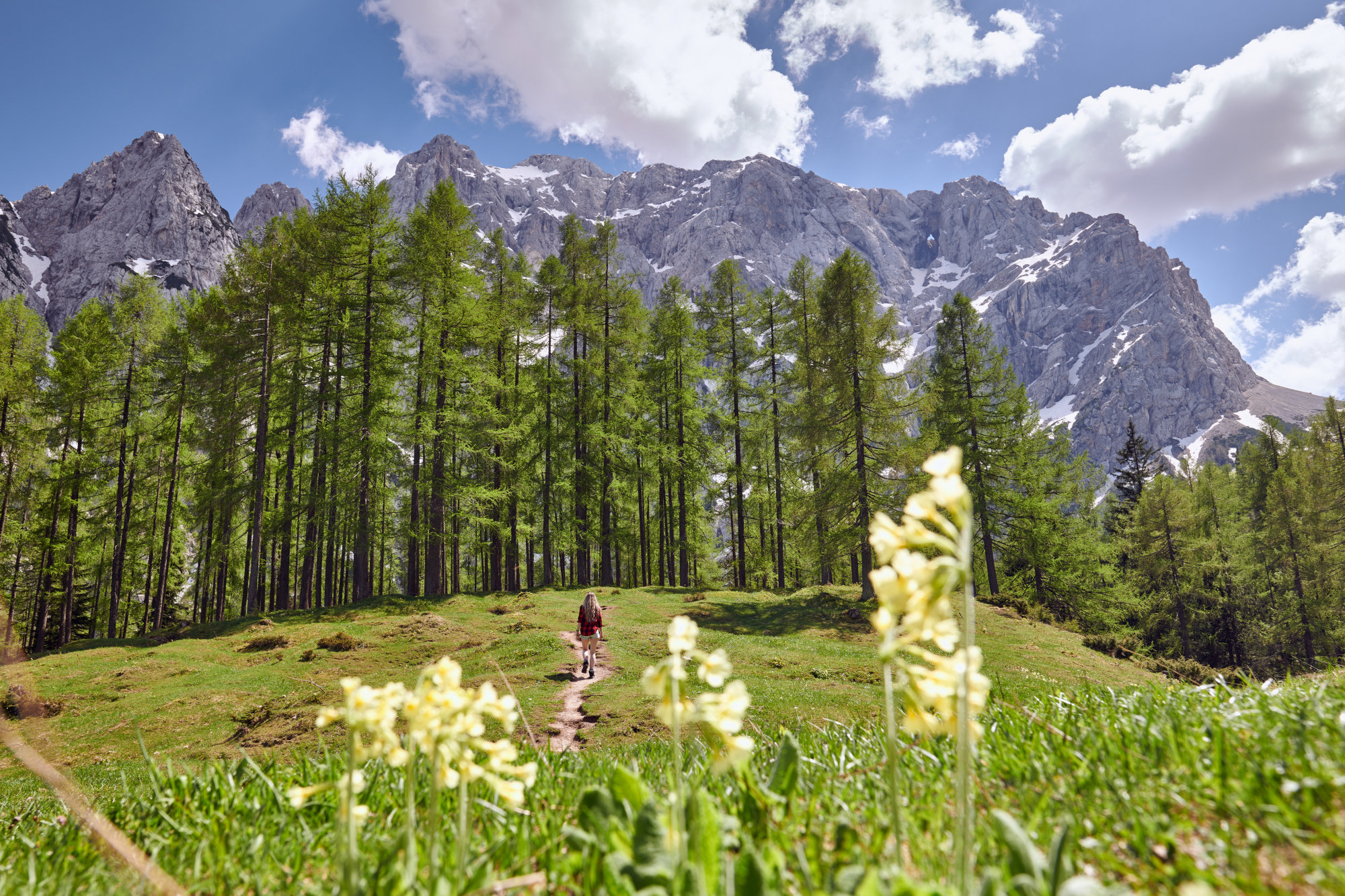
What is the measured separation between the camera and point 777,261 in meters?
175

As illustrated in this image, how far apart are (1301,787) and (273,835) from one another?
9.38 ft

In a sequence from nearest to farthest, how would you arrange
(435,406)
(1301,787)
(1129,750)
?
(1301,787) → (1129,750) → (435,406)

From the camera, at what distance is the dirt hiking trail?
7.85 meters

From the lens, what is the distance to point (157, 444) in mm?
25234

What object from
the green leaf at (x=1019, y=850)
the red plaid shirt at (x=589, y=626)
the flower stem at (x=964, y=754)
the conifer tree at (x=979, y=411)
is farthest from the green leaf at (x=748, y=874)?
the conifer tree at (x=979, y=411)

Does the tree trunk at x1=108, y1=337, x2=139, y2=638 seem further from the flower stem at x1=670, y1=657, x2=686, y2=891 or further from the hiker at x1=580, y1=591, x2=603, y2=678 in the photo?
the flower stem at x1=670, y1=657, x2=686, y2=891

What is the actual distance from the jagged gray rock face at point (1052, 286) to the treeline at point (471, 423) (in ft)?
393

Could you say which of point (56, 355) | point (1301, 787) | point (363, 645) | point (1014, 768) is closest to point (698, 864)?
point (1014, 768)

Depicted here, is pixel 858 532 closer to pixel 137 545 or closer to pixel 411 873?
pixel 411 873

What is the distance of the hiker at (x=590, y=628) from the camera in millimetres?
10961

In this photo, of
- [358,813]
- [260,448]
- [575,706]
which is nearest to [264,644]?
[260,448]

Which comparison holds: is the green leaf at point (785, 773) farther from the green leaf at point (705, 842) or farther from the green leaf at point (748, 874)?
the green leaf at point (748, 874)

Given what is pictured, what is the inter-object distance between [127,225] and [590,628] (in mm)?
153280

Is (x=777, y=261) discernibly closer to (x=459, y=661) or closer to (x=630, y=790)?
(x=459, y=661)
